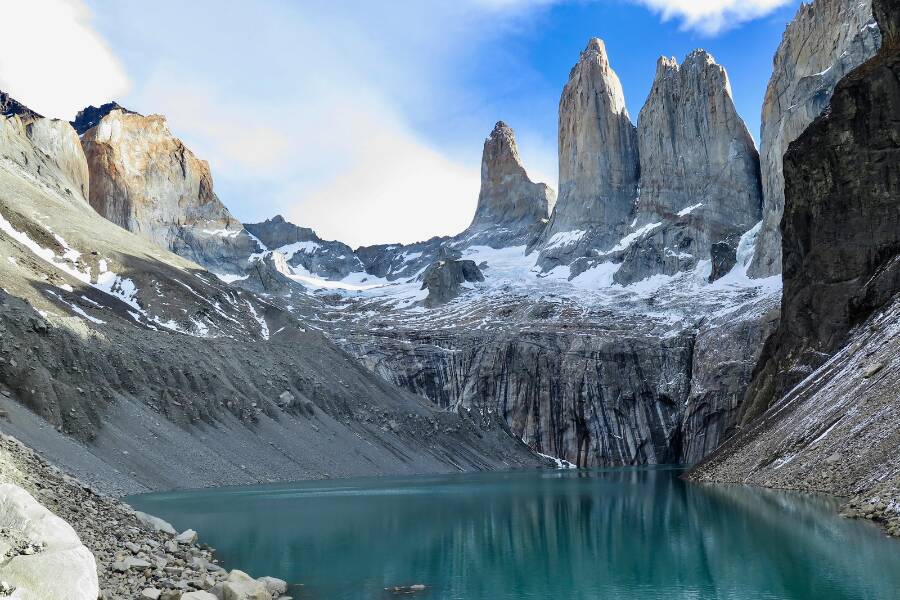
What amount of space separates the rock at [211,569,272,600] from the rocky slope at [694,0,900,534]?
28226mm

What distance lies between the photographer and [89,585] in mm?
14109

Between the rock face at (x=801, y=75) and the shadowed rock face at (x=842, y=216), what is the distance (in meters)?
48.5

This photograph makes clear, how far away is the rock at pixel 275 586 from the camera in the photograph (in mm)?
21486

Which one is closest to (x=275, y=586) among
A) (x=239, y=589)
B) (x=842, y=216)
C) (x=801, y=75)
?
(x=239, y=589)

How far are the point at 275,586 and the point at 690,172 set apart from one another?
164101mm

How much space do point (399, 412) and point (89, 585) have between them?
8125 cm

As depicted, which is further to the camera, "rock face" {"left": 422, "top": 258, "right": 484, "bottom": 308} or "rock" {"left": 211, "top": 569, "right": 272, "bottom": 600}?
"rock face" {"left": 422, "top": 258, "right": 484, "bottom": 308}

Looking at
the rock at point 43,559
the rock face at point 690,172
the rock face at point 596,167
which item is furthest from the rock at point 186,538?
the rock face at point 596,167

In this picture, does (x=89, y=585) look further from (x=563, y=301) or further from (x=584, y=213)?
(x=584, y=213)

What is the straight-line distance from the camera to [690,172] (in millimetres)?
172250

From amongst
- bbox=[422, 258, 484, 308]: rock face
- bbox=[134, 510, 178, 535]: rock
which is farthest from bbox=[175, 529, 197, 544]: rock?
bbox=[422, 258, 484, 308]: rock face

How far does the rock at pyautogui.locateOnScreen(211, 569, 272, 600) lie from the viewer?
19.0m

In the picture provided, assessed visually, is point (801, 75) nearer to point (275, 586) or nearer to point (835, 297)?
point (835, 297)

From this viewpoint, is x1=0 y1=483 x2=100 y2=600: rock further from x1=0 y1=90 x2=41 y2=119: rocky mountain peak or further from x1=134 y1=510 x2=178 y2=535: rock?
x1=0 y1=90 x2=41 y2=119: rocky mountain peak
